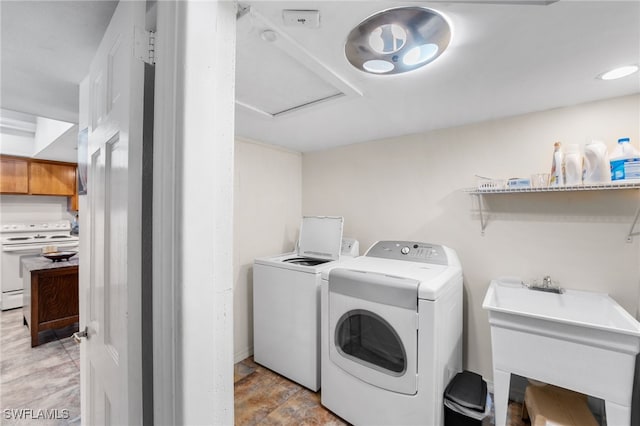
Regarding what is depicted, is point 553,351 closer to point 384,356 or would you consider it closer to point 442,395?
point 442,395

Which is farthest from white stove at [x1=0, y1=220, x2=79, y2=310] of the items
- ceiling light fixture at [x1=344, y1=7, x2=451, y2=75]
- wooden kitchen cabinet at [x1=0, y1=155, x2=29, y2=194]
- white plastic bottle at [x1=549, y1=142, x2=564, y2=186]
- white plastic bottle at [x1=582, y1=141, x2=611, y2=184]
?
white plastic bottle at [x1=582, y1=141, x2=611, y2=184]

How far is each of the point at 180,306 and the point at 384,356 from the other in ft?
4.68

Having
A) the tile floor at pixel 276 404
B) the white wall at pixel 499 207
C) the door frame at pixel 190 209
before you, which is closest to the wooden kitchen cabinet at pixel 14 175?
the tile floor at pixel 276 404

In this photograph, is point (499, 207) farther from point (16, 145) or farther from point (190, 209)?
point (16, 145)

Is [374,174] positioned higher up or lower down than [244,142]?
lower down

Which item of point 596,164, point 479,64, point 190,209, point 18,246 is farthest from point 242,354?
point 18,246

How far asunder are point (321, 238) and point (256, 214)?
691 millimetres

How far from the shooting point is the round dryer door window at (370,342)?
160cm

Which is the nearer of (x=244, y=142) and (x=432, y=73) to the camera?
→ (x=432, y=73)

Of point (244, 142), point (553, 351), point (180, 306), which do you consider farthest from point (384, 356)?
point (244, 142)

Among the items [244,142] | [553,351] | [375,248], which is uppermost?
[244,142]

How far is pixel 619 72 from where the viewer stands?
134 cm

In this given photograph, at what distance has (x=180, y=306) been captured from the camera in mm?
629

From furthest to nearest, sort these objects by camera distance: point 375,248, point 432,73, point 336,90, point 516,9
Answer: point 375,248
point 336,90
point 432,73
point 516,9
